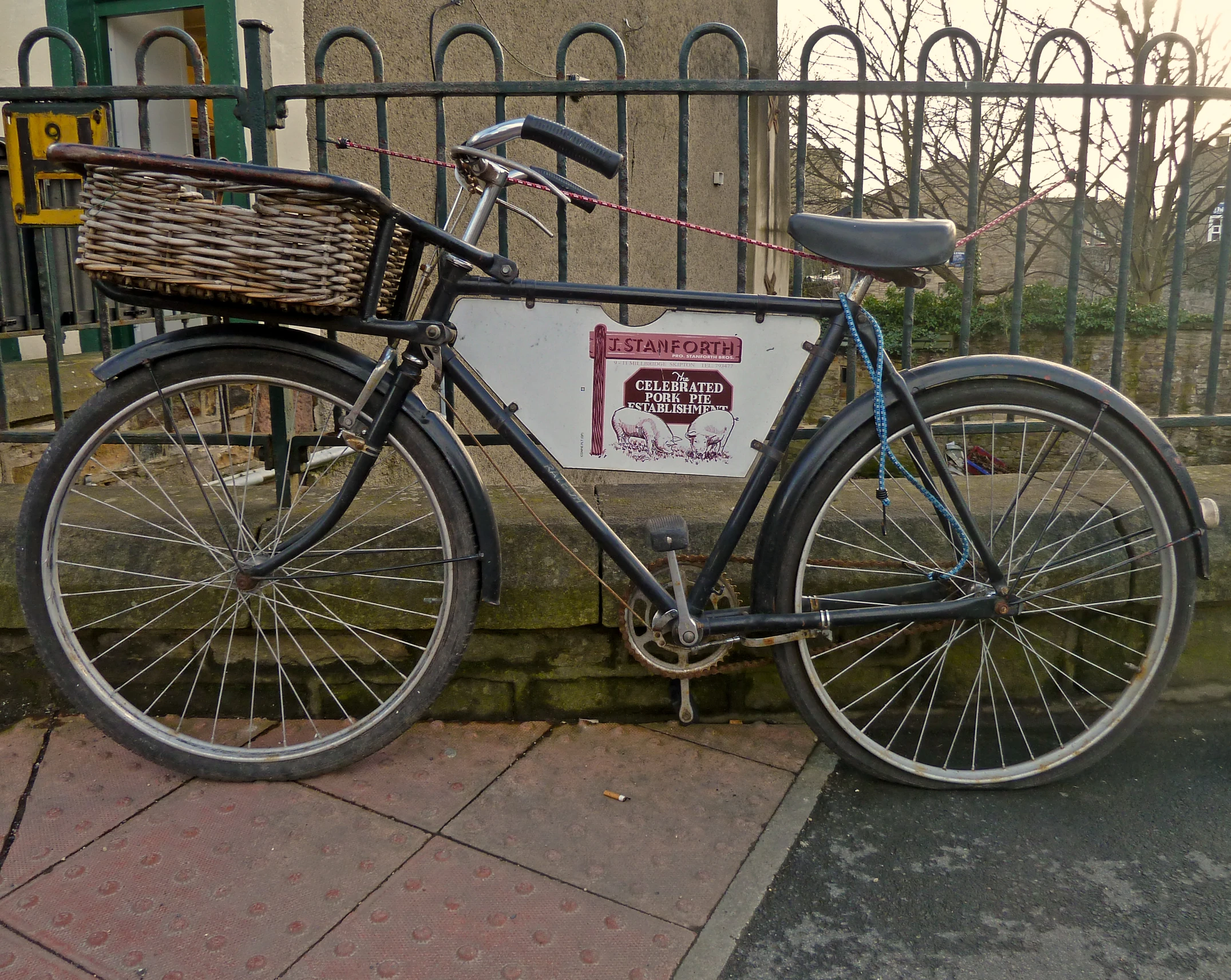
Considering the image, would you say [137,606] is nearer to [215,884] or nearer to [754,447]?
[215,884]

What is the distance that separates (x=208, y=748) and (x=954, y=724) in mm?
2006

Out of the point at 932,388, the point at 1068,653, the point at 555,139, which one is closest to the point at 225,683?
the point at 555,139

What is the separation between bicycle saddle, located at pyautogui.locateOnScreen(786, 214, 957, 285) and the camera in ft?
7.39

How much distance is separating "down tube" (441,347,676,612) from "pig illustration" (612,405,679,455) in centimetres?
18

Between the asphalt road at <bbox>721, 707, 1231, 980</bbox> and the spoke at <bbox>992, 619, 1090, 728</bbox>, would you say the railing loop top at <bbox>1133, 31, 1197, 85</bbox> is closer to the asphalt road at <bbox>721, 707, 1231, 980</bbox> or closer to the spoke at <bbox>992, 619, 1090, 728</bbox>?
the spoke at <bbox>992, 619, 1090, 728</bbox>

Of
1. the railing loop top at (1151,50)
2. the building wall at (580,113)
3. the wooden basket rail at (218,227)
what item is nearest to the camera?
the wooden basket rail at (218,227)

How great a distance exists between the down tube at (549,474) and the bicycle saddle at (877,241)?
0.79m

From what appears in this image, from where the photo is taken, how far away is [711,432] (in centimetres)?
245

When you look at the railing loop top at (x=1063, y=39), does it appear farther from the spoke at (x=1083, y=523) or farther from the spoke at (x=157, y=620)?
the spoke at (x=157, y=620)

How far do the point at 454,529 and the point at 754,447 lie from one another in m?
0.75

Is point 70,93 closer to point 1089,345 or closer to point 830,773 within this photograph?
point 830,773

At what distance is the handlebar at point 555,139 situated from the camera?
2131 mm

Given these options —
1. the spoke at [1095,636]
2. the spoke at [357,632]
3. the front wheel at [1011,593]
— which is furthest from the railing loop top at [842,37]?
the spoke at [357,632]

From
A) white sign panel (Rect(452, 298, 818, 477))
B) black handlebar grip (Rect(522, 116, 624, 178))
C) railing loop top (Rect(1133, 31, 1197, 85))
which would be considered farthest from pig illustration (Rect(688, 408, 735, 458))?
railing loop top (Rect(1133, 31, 1197, 85))
